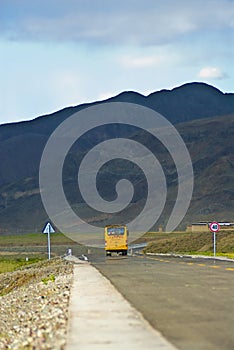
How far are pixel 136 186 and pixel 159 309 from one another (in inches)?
7210

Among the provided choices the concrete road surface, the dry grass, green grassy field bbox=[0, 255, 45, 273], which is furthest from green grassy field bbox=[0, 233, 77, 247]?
the concrete road surface

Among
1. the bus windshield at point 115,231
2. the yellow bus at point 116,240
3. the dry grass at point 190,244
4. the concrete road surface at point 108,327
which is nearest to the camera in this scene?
the concrete road surface at point 108,327

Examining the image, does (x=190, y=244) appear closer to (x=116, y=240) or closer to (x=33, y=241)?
(x=116, y=240)

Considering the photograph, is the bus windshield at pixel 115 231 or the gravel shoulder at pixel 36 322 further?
the bus windshield at pixel 115 231

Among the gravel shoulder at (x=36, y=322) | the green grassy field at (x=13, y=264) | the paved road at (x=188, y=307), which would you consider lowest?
the green grassy field at (x=13, y=264)

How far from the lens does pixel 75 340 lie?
33.1 feet

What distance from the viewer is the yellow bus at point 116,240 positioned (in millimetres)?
67312

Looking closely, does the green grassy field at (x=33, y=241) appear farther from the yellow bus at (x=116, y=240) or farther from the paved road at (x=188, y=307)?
the paved road at (x=188, y=307)

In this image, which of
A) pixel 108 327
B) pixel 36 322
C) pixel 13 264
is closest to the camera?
pixel 108 327

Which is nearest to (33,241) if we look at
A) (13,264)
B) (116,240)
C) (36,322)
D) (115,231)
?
(115,231)

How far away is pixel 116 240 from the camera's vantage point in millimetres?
67375

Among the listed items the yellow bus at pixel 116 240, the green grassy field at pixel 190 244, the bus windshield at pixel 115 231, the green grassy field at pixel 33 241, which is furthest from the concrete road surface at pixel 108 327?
the green grassy field at pixel 33 241

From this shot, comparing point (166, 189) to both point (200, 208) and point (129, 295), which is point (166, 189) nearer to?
point (200, 208)

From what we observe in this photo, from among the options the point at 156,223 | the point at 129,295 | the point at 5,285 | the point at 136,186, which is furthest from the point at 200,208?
the point at 129,295
